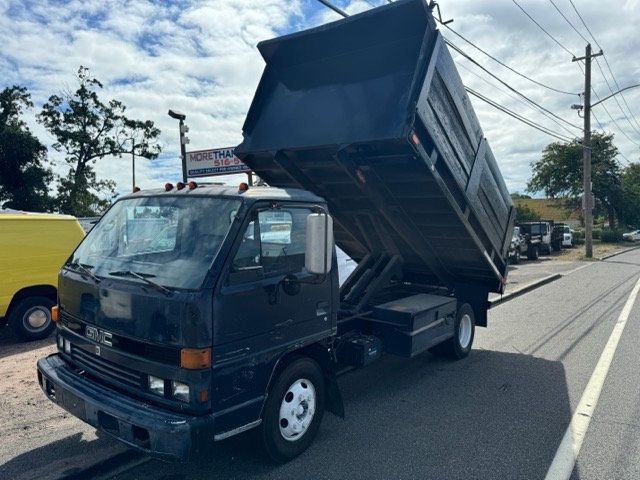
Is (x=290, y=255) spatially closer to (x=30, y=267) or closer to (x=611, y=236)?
(x=30, y=267)

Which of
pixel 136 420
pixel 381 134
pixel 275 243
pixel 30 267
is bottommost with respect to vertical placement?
pixel 136 420

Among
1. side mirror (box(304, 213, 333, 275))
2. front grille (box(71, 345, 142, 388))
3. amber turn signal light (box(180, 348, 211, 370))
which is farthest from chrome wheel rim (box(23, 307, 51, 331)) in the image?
side mirror (box(304, 213, 333, 275))

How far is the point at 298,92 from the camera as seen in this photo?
17.6 ft

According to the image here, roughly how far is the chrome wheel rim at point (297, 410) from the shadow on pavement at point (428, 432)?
23 cm

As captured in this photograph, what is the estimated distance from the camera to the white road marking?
3.73 meters

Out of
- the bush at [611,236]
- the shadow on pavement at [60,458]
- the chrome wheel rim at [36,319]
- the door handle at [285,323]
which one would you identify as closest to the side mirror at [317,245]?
the door handle at [285,323]

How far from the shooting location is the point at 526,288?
1328cm

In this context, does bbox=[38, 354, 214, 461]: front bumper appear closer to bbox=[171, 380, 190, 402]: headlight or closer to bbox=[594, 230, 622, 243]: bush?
bbox=[171, 380, 190, 402]: headlight

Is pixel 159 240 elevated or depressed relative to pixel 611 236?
elevated

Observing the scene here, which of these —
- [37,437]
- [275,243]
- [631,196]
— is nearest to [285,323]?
[275,243]

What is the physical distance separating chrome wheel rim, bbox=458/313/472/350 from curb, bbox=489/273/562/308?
13.5ft

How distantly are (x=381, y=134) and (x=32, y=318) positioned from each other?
21.1 ft

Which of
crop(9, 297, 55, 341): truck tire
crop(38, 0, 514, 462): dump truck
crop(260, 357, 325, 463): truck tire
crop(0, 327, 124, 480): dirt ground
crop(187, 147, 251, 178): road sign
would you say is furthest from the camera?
crop(187, 147, 251, 178): road sign

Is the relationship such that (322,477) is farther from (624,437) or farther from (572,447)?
(624,437)
